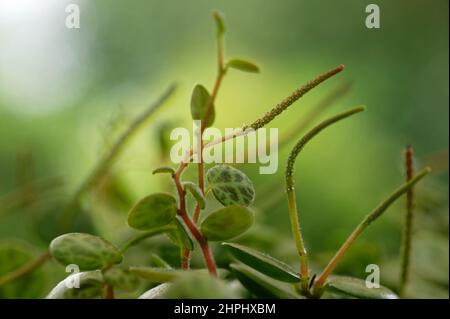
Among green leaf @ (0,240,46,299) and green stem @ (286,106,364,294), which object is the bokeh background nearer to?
green leaf @ (0,240,46,299)

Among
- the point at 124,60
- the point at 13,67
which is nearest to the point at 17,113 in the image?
the point at 13,67

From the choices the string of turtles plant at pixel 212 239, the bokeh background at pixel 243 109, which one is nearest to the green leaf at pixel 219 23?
the string of turtles plant at pixel 212 239

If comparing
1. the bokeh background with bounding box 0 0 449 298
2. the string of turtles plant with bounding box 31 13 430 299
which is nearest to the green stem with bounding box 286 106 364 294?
the string of turtles plant with bounding box 31 13 430 299

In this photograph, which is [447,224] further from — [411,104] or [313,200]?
[411,104]

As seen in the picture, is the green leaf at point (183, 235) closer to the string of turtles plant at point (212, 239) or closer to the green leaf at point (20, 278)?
the string of turtles plant at point (212, 239)

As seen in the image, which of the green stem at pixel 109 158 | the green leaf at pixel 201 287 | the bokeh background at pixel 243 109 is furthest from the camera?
the bokeh background at pixel 243 109

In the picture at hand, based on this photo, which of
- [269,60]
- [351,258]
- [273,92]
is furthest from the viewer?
[269,60]
